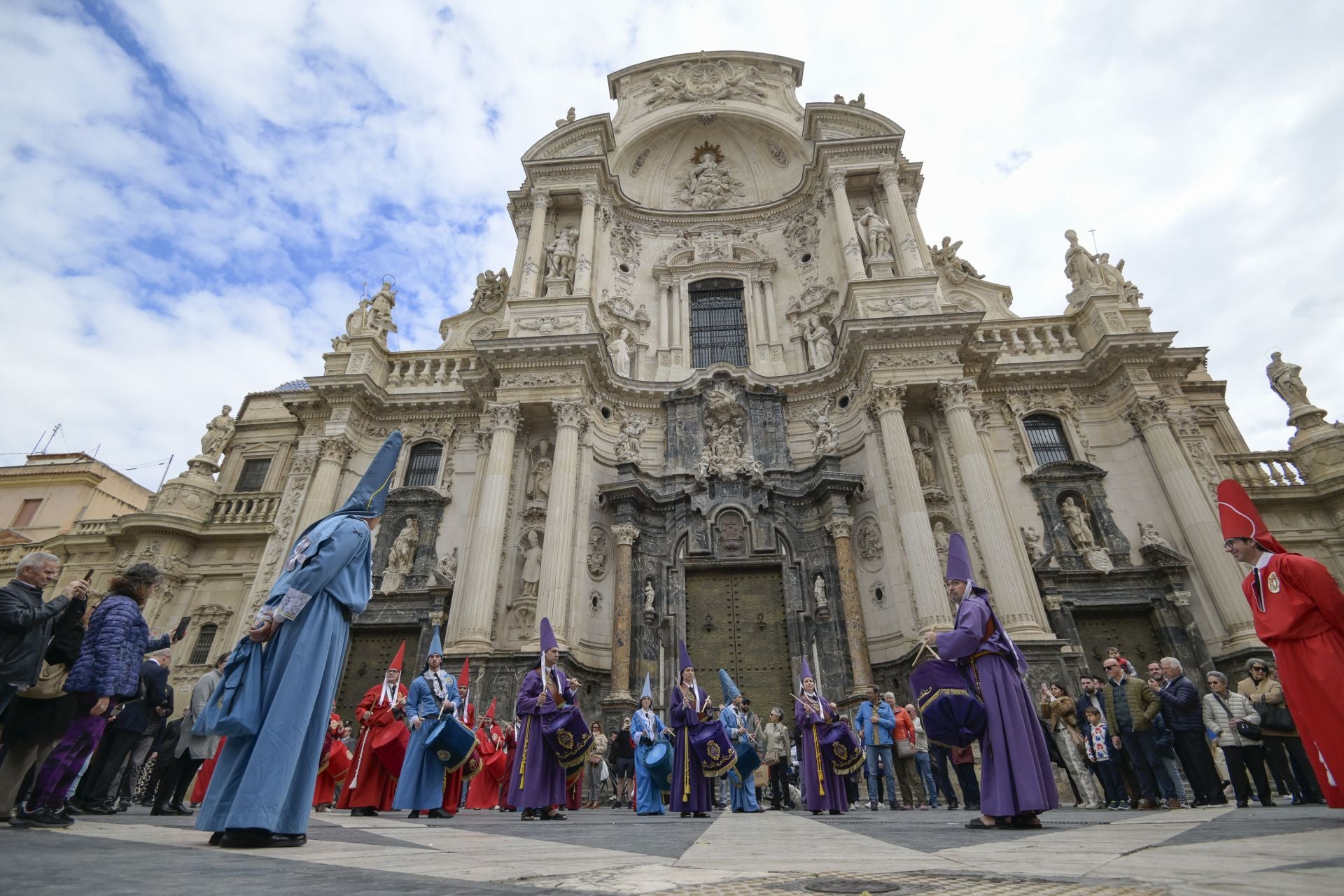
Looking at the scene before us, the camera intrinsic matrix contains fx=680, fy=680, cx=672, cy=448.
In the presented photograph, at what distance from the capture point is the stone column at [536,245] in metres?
19.2

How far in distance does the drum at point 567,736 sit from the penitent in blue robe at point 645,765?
1.39 metres

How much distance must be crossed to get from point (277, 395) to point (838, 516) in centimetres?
1897

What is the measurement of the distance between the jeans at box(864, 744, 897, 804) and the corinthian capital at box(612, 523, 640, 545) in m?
7.19

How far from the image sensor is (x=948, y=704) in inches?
190

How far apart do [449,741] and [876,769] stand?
21.9 ft

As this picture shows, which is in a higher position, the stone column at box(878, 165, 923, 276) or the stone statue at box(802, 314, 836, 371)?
the stone column at box(878, 165, 923, 276)

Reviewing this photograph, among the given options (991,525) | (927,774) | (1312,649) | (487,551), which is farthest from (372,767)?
(991,525)

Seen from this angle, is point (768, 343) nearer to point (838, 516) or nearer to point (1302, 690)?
point (838, 516)

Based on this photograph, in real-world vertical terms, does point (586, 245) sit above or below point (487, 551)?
above

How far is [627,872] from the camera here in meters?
2.38

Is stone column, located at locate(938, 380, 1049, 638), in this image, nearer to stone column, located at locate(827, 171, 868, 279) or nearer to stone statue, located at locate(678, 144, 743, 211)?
stone column, located at locate(827, 171, 868, 279)

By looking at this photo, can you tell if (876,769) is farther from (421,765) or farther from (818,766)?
(421,765)

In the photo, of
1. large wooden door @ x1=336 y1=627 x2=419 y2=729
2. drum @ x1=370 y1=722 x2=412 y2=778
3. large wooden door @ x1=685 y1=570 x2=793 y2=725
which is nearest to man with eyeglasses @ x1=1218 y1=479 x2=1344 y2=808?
drum @ x1=370 y1=722 x2=412 y2=778

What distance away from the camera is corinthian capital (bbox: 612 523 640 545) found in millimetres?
15891
